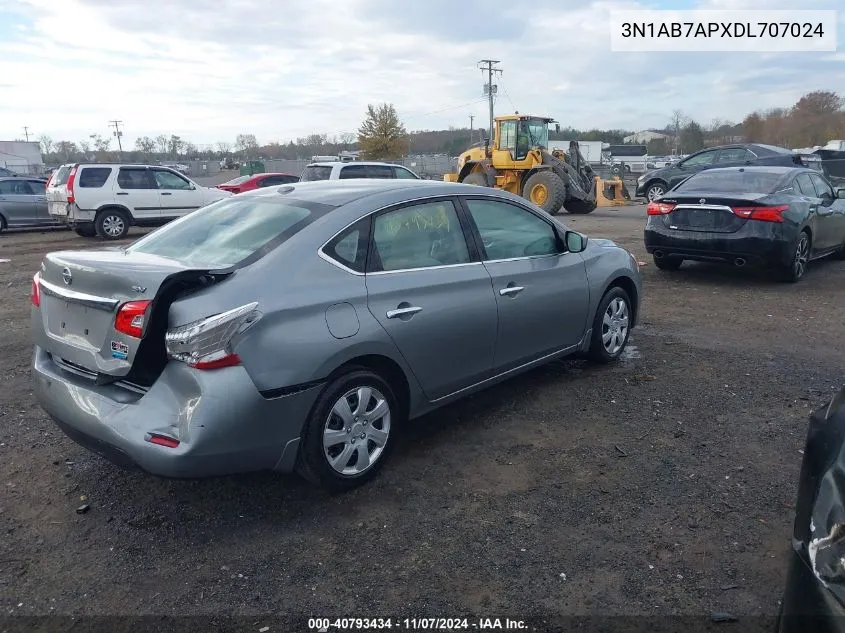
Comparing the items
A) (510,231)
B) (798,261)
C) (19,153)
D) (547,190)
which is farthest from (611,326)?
(19,153)

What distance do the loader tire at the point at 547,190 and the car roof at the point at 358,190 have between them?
13859 mm

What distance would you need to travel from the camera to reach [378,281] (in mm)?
3730

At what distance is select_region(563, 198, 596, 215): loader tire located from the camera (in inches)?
760

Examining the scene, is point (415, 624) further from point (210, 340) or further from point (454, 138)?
point (454, 138)

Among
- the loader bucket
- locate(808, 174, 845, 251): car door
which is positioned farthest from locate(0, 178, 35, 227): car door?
locate(808, 174, 845, 251): car door

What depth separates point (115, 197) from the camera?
51.4 feet

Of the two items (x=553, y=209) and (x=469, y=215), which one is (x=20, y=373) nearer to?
(x=469, y=215)

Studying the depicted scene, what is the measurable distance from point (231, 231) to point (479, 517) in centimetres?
210

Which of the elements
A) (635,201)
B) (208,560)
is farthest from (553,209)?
(208,560)

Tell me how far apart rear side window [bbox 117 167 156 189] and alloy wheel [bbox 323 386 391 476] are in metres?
14.3

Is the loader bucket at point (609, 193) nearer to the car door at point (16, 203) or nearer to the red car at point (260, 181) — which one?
the red car at point (260, 181)

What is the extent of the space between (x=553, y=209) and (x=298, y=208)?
15.2 meters

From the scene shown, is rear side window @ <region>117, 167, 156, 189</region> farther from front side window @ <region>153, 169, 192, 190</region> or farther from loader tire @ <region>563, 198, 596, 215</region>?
loader tire @ <region>563, 198, 596, 215</region>

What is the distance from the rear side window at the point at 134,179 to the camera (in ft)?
52.0
